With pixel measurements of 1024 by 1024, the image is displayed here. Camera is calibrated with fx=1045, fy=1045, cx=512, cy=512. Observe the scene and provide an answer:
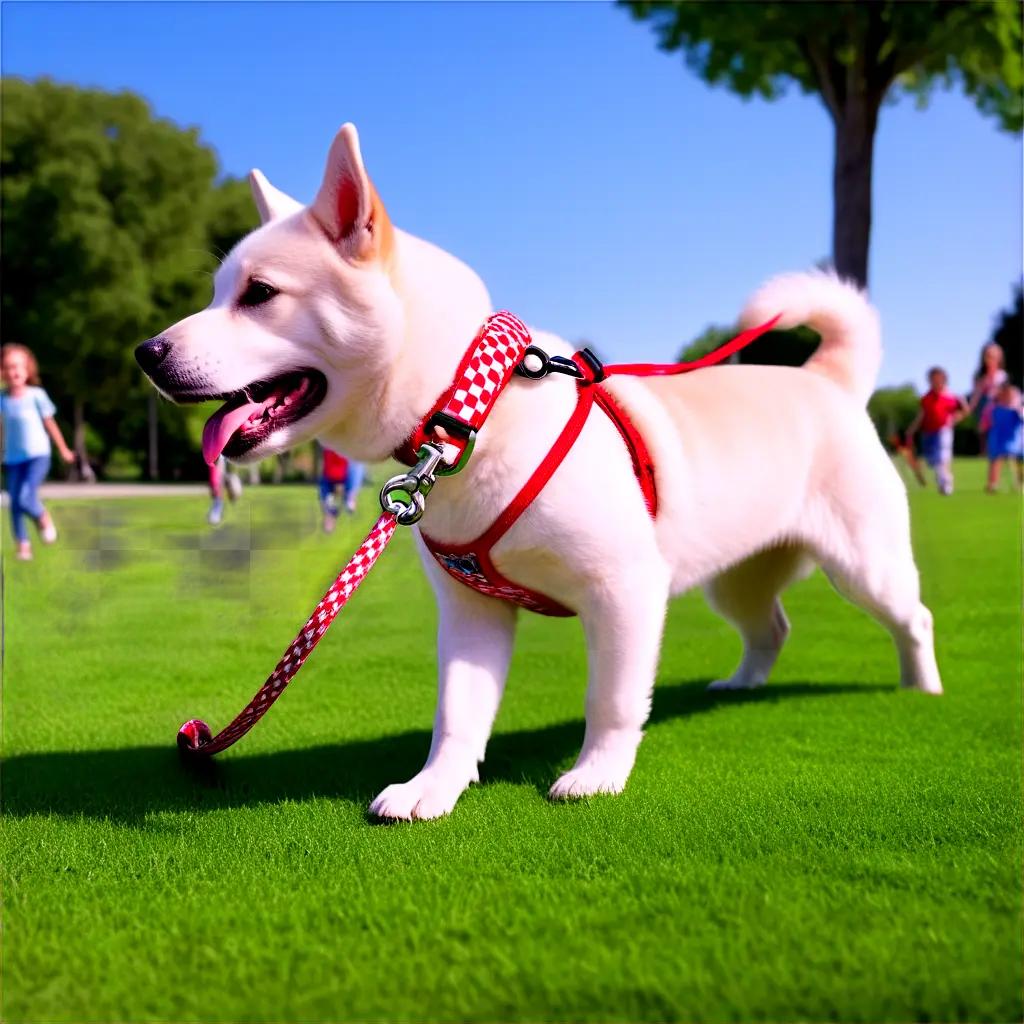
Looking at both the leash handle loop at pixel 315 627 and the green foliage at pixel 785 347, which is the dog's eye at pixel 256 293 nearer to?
the leash handle loop at pixel 315 627

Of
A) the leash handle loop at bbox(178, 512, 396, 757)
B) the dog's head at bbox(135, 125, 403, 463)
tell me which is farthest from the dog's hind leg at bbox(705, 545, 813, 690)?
the dog's head at bbox(135, 125, 403, 463)

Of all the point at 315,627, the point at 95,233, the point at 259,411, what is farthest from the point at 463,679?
the point at 95,233

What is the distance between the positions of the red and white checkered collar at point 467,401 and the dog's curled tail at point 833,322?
1905 millimetres

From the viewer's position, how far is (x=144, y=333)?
3375 centimetres

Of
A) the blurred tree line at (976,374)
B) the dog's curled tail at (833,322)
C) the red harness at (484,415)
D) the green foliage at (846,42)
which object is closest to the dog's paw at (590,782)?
the red harness at (484,415)

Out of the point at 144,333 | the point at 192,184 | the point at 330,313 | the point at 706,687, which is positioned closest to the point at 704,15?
the point at 706,687

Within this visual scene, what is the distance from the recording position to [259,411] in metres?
2.74

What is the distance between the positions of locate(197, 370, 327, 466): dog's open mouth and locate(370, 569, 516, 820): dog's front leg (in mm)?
742

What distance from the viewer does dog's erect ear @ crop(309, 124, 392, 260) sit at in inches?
103

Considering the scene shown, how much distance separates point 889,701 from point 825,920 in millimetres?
2424

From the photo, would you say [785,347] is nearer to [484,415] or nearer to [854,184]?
[854,184]

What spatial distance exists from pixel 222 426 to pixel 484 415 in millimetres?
689

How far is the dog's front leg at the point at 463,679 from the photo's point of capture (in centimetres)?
307

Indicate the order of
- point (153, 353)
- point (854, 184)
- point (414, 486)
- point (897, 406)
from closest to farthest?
point (153, 353) → point (414, 486) → point (854, 184) → point (897, 406)
